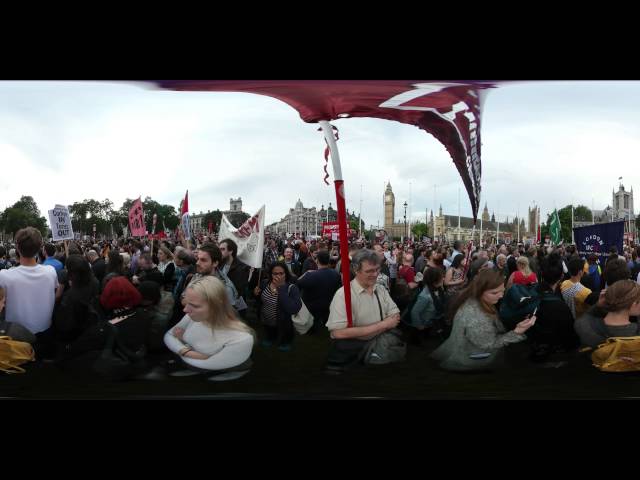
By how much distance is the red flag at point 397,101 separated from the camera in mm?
3916

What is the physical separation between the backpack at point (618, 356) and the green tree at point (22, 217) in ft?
14.9

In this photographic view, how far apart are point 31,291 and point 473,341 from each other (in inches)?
146

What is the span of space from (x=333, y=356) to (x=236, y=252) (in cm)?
292

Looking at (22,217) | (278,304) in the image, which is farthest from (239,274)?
(22,217)

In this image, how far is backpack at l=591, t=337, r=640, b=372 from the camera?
4.08 m

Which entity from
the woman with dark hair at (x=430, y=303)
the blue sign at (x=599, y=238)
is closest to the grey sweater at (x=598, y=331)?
the woman with dark hair at (x=430, y=303)

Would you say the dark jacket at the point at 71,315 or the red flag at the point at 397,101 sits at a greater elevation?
the red flag at the point at 397,101

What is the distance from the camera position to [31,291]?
14.5 feet

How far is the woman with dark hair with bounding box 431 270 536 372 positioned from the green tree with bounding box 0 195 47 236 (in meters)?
3.40

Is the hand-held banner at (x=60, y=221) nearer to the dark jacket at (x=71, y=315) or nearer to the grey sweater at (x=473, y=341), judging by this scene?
the dark jacket at (x=71, y=315)

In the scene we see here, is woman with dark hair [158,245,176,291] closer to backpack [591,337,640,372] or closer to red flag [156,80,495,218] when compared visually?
red flag [156,80,495,218]

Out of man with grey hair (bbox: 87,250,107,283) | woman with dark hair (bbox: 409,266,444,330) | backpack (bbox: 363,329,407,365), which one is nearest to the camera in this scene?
backpack (bbox: 363,329,407,365)

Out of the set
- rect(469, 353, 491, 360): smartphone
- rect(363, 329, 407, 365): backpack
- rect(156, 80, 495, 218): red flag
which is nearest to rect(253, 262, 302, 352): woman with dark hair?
rect(363, 329, 407, 365): backpack

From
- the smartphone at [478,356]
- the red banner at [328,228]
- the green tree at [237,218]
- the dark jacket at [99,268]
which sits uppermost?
the green tree at [237,218]
